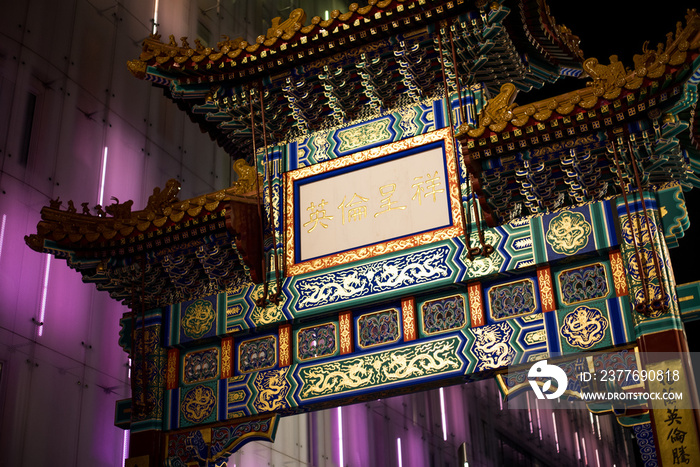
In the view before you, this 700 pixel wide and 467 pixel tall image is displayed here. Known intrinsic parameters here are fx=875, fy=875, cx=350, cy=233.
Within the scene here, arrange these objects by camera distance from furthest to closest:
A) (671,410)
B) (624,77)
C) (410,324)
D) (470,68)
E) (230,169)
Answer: (230,169)
(470,68)
(410,324)
(624,77)
(671,410)

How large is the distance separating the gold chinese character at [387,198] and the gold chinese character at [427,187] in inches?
8.5

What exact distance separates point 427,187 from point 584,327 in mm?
2257

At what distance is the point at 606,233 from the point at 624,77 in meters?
1.44

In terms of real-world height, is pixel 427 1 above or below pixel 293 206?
above

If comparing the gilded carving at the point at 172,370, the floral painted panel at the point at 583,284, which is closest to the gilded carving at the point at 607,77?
the floral painted panel at the point at 583,284

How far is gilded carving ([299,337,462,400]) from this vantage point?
8267mm

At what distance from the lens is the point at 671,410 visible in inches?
283

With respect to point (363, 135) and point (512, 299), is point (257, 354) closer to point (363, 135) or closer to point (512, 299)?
point (363, 135)

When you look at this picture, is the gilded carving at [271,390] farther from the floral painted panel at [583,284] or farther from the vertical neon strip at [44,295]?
the vertical neon strip at [44,295]

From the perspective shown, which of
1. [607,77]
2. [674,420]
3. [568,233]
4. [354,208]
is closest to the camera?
[674,420]

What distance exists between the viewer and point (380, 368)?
8.51 metres

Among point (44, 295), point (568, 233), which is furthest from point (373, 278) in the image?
point (44, 295)

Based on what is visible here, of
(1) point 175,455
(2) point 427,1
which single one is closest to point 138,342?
(1) point 175,455

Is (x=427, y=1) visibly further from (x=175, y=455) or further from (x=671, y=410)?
(x=175, y=455)
